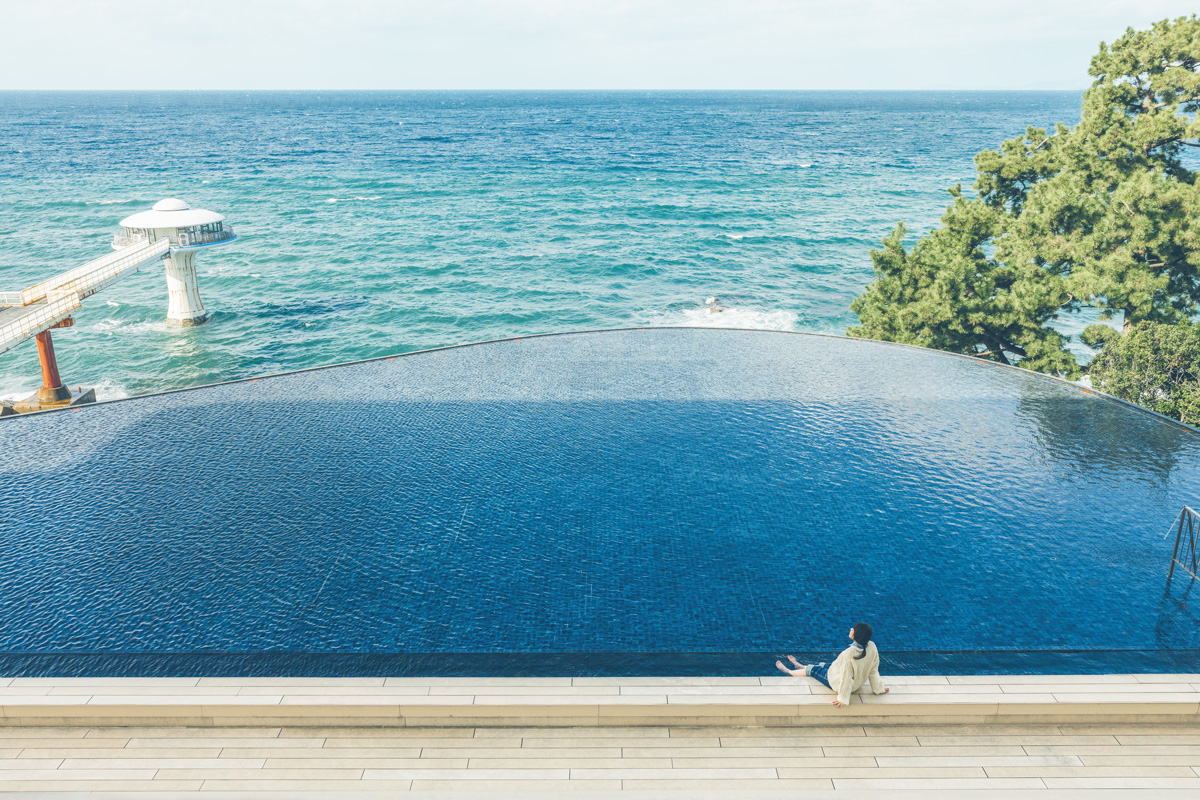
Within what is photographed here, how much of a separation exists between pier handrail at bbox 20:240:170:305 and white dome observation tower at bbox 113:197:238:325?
19.5 inches

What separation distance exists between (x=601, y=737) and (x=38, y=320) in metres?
24.1

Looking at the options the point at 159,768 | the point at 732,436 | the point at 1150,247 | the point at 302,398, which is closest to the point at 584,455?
the point at 732,436

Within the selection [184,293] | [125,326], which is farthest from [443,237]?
[125,326]

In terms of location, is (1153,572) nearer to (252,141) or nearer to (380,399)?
(380,399)

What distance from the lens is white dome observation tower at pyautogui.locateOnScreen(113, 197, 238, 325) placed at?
31.3m

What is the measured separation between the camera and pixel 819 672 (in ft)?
23.9

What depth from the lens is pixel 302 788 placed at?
6094 mm

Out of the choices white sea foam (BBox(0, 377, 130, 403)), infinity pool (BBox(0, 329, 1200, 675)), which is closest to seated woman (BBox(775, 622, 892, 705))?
infinity pool (BBox(0, 329, 1200, 675))

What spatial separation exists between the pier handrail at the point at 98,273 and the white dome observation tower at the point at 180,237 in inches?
19.5

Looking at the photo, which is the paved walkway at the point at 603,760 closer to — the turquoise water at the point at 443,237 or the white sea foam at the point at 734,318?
the turquoise water at the point at 443,237

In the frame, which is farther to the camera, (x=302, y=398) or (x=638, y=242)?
(x=638, y=242)

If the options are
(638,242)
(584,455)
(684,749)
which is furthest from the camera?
(638,242)

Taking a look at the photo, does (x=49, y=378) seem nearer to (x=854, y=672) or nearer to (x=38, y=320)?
(x=38, y=320)

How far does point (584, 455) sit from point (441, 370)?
5.92 m
